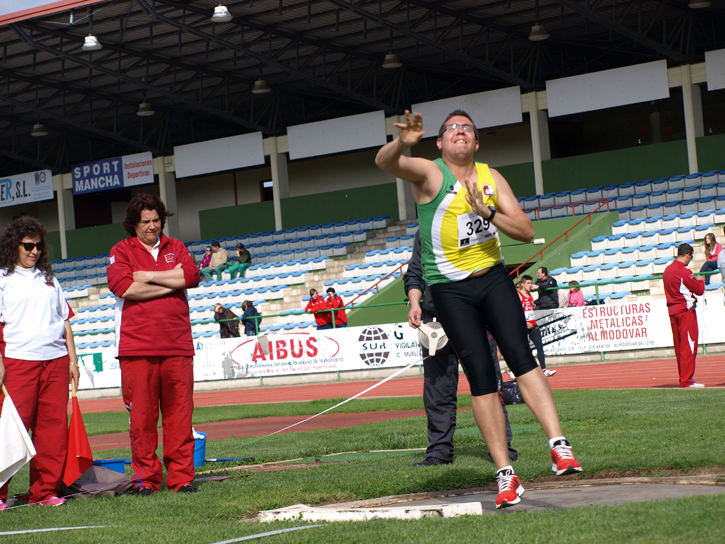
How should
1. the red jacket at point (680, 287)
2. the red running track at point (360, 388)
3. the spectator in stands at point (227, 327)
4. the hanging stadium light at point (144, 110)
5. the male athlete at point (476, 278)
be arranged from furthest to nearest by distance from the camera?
1. the hanging stadium light at point (144, 110)
2. the spectator in stands at point (227, 327)
3. the red running track at point (360, 388)
4. the red jacket at point (680, 287)
5. the male athlete at point (476, 278)

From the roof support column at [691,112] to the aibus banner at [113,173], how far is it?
2103 cm

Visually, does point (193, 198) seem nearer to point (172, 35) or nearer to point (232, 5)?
point (172, 35)

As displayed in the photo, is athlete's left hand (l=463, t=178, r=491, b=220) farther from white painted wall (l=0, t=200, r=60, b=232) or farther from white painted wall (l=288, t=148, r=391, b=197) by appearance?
white painted wall (l=0, t=200, r=60, b=232)

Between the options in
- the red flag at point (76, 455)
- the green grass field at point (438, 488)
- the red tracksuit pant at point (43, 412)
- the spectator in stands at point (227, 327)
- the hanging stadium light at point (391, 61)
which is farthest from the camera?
the hanging stadium light at point (391, 61)

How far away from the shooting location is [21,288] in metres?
6.02

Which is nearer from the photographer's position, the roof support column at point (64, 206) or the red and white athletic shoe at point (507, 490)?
the red and white athletic shoe at point (507, 490)

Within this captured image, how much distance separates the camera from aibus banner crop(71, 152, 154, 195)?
3600 cm

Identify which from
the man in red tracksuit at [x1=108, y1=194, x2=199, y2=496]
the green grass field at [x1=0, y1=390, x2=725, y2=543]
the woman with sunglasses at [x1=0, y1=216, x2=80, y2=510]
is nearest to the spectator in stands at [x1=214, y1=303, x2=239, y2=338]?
the green grass field at [x1=0, y1=390, x2=725, y2=543]

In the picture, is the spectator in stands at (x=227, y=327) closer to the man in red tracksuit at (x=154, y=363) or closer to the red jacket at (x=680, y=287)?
the red jacket at (x=680, y=287)

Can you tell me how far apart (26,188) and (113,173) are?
15.9 feet

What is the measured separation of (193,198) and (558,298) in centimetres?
2558

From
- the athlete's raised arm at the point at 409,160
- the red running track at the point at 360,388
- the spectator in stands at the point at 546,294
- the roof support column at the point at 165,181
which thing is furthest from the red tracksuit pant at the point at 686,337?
the roof support column at the point at 165,181

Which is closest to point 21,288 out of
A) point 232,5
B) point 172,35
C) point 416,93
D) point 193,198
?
point 232,5

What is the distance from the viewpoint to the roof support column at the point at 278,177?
112 ft
